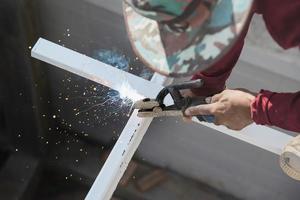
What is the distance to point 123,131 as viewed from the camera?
5.22 ft

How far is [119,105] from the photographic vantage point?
5.81 ft

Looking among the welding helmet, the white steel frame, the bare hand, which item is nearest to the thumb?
the bare hand

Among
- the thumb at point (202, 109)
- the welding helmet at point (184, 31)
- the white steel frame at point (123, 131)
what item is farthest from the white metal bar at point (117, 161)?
the welding helmet at point (184, 31)

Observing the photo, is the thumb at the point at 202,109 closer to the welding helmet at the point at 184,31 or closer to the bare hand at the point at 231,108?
the bare hand at the point at 231,108

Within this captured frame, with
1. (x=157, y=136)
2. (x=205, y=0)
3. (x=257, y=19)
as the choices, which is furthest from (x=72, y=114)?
(x=205, y=0)

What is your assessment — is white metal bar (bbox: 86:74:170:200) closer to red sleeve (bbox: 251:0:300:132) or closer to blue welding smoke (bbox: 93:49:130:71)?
blue welding smoke (bbox: 93:49:130:71)

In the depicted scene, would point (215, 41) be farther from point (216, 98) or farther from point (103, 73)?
point (103, 73)

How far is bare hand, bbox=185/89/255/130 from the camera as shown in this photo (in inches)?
45.6

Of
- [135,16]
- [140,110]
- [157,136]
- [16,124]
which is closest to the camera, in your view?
[135,16]

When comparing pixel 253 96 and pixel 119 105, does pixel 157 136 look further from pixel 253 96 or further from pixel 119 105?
pixel 253 96

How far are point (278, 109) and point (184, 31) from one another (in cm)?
23

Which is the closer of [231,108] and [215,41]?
[215,41]

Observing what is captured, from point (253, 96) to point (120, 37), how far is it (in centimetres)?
79

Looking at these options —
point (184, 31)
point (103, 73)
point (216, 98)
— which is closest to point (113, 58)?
point (103, 73)
